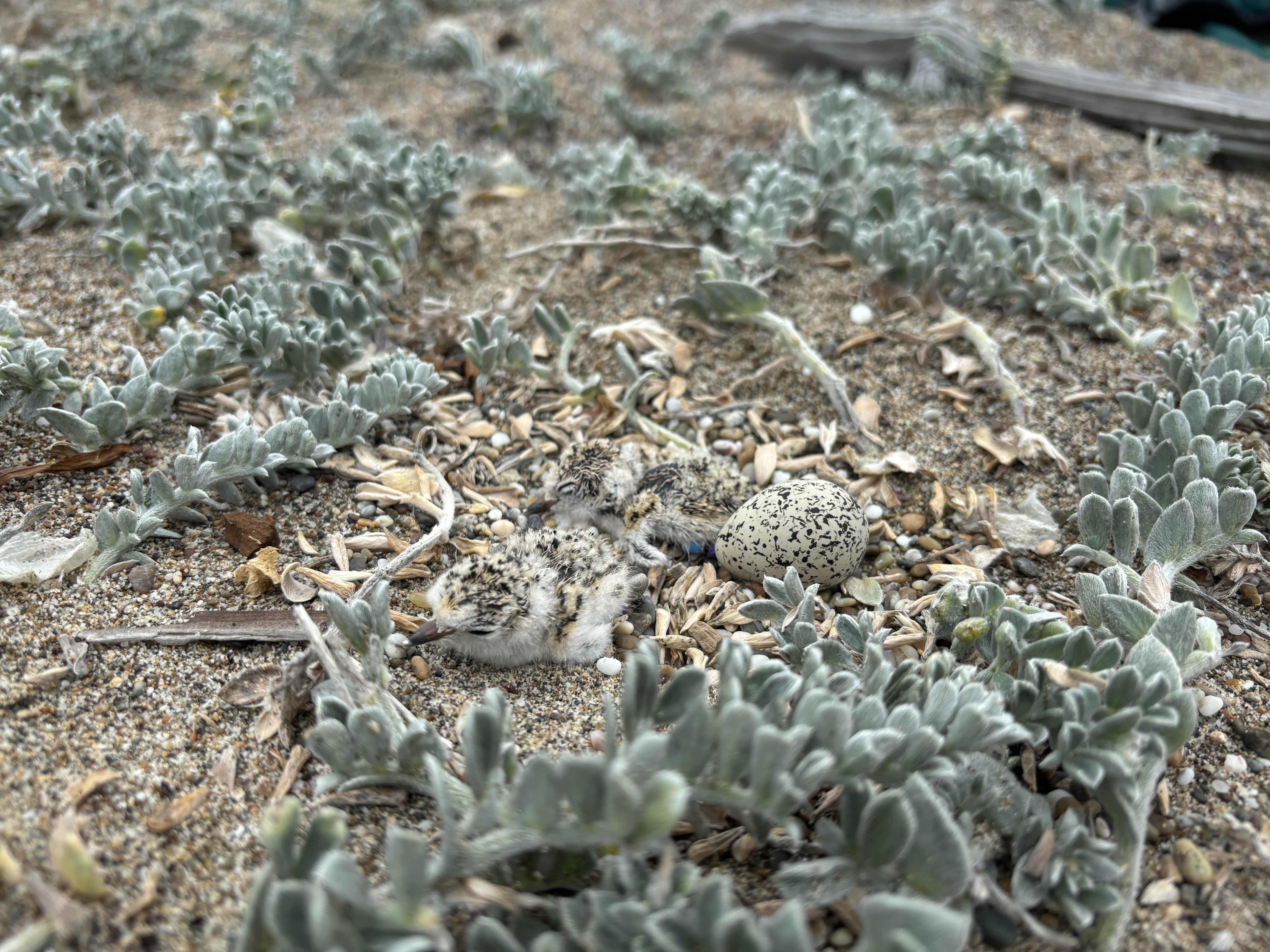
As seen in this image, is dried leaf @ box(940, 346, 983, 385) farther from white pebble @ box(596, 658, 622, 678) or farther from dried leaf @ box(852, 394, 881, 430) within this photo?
white pebble @ box(596, 658, 622, 678)

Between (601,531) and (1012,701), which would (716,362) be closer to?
(601,531)

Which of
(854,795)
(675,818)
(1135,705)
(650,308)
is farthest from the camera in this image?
(650,308)

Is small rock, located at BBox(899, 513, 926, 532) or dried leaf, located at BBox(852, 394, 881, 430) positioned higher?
dried leaf, located at BBox(852, 394, 881, 430)

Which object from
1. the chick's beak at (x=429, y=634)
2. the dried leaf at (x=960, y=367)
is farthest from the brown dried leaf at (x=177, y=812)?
the dried leaf at (x=960, y=367)

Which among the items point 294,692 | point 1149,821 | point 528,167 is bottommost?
point 1149,821

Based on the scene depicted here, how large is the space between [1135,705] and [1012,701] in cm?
23

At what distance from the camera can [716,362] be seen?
3.38 metres

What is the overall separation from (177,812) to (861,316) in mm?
2717

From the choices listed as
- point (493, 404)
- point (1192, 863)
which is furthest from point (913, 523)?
point (493, 404)

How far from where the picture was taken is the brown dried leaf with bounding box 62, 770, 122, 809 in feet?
5.83

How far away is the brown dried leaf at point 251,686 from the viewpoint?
2.12 m

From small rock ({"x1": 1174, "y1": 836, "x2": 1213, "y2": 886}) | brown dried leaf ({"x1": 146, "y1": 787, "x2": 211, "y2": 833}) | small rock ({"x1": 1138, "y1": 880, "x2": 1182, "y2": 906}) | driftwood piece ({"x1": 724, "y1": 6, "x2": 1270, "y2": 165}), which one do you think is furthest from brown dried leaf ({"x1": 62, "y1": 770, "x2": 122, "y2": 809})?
driftwood piece ({"x1": 724, "y1": 6, "x2": 1270, "y2": 165})

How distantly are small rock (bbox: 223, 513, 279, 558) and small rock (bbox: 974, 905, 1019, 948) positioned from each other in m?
1.98

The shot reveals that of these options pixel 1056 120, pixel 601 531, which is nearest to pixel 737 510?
pixel 601 531
